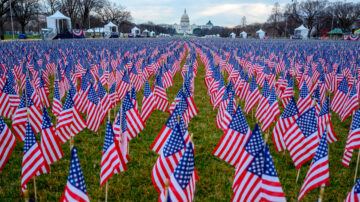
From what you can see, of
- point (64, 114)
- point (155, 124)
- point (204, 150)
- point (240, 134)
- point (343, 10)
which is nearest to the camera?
point (240, 134)

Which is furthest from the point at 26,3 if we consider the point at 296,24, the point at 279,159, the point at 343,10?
the point at 343,10

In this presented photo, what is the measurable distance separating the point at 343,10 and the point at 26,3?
94.2 m

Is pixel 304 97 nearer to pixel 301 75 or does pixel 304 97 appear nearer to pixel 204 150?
pixel 204 150

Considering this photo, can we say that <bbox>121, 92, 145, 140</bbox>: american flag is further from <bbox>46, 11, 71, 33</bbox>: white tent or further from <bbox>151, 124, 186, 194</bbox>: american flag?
<bbox>46, 11, 71, 33</bbox>: white tent

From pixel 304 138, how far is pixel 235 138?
1.30 metres

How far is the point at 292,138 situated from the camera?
507 centimetres

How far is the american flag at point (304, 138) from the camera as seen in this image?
4.93 m

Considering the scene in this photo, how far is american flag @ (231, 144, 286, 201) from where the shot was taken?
315cm

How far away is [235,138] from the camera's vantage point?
4703 millimetres

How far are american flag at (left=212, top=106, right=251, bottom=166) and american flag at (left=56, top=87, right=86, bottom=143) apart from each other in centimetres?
318

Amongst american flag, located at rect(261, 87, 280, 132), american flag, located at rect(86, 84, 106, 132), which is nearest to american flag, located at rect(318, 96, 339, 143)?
american flag, located at rect(261, 87, 280, 132)

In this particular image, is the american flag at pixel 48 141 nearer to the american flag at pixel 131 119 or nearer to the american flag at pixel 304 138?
the american flag at pixel 131 119

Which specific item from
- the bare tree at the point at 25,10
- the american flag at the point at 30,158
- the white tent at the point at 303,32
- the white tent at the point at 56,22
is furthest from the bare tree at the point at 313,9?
the american flag at the point at 30,158

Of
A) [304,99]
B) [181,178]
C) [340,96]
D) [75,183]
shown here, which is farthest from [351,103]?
[75,183]
